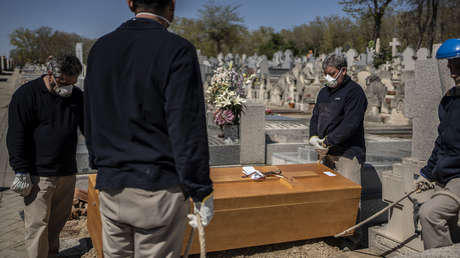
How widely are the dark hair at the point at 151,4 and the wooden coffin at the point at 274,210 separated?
1.83 meters

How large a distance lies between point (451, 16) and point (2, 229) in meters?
46.8

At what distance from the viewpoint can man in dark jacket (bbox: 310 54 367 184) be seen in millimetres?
3951

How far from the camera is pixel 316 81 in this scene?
755 inches

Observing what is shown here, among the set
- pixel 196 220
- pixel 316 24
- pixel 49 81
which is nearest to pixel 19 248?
pixel 49 81

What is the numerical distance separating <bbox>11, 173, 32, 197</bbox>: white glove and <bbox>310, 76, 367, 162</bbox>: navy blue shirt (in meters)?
2.88

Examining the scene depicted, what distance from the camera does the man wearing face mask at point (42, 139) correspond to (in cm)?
307

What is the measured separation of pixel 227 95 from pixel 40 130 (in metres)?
4.12

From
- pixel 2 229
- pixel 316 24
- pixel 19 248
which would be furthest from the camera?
pixel 316 24

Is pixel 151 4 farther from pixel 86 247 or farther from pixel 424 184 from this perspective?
pixel 86 247

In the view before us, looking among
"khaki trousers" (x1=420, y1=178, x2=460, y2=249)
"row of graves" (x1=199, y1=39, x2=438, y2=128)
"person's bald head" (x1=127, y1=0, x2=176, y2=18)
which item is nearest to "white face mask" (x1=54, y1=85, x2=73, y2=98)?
"person's bald head" (x1=127, y1=0, x2=176, y2=18)

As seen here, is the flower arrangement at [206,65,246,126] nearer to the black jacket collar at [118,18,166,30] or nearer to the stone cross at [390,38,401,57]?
the black jacket collar at [118,18,166,30]

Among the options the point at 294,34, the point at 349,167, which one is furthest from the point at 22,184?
the point at 294,34

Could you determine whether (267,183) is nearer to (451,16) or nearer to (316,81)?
(316,81)

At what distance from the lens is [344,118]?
3979mm
